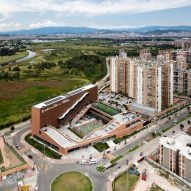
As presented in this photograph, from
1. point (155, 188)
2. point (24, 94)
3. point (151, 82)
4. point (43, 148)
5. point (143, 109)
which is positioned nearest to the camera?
point (155, 188)

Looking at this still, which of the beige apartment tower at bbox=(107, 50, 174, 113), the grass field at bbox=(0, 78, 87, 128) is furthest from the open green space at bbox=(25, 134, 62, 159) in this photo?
the beige apartment tower at bbox=(107, 50, 174, 113)

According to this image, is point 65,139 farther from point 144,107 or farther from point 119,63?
point 119,63

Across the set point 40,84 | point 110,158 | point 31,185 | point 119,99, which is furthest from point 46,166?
point 40,84

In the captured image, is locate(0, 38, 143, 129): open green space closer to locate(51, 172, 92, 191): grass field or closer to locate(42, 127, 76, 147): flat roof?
locate(42, 127, 76, 147): flat roof

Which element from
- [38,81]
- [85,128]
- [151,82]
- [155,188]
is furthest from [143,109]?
[38,81]

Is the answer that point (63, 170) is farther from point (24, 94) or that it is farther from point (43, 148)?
point (24, 94)
